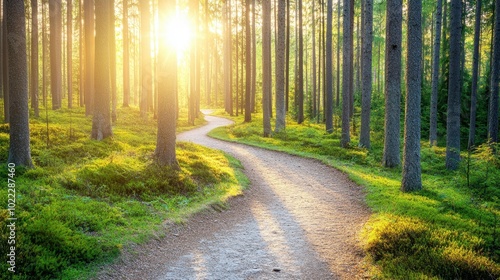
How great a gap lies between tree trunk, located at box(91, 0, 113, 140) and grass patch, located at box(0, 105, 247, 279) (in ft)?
3.50

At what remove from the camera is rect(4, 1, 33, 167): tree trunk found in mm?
8586

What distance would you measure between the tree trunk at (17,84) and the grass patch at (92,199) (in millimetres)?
594

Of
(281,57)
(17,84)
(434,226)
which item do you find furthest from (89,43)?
(434,226)

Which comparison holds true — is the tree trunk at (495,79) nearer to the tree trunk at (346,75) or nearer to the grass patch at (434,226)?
the grass patch at (434,226)

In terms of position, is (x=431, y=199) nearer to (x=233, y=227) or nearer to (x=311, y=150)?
(x=233, y=227)

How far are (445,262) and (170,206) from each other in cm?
562

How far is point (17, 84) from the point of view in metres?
8.86

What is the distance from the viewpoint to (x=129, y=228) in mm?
6641

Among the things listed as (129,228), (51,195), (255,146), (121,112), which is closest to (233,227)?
(129,228)

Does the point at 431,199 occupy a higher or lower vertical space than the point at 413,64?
lower

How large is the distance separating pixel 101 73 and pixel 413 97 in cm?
1155

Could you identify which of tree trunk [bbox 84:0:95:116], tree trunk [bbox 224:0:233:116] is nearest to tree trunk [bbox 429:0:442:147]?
tree trunk [bbox 84:0:95:116]

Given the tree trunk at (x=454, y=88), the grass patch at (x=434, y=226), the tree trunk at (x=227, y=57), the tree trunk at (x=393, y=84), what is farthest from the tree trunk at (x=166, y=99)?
the tree trunk at (x=227, y=57)

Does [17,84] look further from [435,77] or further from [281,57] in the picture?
[435,77]
